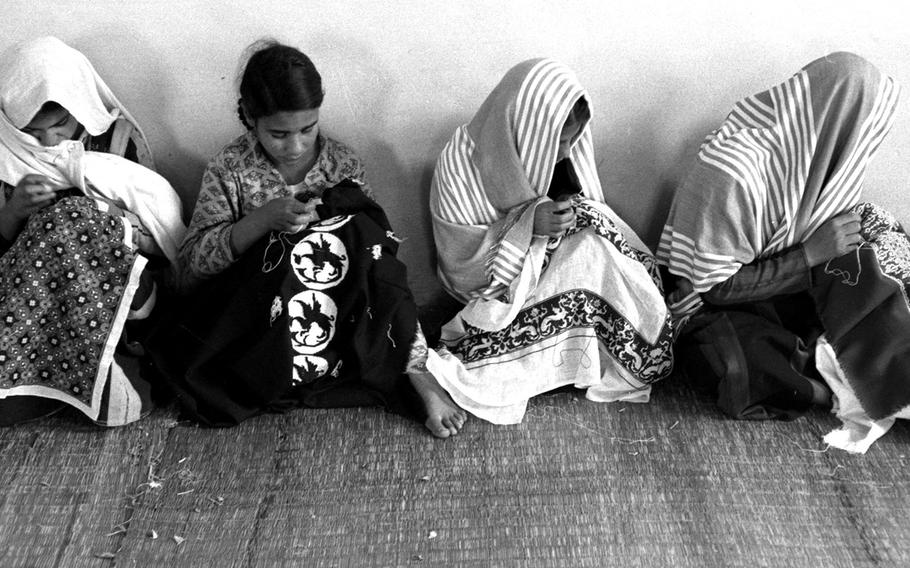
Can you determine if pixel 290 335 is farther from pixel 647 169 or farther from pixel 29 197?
pixel 647 169

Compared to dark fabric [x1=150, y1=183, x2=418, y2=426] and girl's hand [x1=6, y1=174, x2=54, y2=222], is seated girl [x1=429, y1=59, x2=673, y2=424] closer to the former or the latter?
dark fabric [x1=150, y1=183, x2=418, y2=426]

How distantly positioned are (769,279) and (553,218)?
51cm

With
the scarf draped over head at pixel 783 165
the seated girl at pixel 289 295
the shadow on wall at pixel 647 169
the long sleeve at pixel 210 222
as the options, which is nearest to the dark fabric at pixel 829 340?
the scarf draped over head at pixel 783 165

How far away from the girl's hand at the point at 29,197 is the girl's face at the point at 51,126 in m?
0.08

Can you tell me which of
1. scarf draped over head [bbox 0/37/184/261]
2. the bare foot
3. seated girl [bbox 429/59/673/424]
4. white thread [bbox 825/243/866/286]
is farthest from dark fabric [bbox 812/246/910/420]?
→ scarf draped over head [bbox 0/37/184/261]

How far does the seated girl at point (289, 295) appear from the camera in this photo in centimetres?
173

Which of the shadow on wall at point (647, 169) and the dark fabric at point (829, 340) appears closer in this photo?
the dark fabric at point (829, 340)

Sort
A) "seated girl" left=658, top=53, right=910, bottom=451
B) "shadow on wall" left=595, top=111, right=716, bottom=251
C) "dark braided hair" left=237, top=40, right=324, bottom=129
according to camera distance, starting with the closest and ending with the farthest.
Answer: "dark braided hair" left=237, top=40, right=324, bottom=129 → "seated girl" left=658, top=53, right=910, bottom=451 → "shadow on wall" left=595, top=111, right=716, bottom=251

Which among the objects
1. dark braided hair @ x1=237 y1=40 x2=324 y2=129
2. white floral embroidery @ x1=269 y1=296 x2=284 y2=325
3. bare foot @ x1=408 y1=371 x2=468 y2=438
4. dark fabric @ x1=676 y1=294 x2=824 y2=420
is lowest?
bare foot @ x1=408 y1=371 x2=468 y2=438

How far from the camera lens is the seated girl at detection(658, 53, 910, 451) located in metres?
1.73

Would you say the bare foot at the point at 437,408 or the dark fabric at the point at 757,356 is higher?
the dark fabric at the point at 757,356

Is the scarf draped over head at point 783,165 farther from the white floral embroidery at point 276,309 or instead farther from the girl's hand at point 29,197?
the girl's hand at point 29,197

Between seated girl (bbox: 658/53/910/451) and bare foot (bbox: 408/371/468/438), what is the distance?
56 cm

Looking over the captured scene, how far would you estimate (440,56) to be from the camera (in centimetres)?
190
